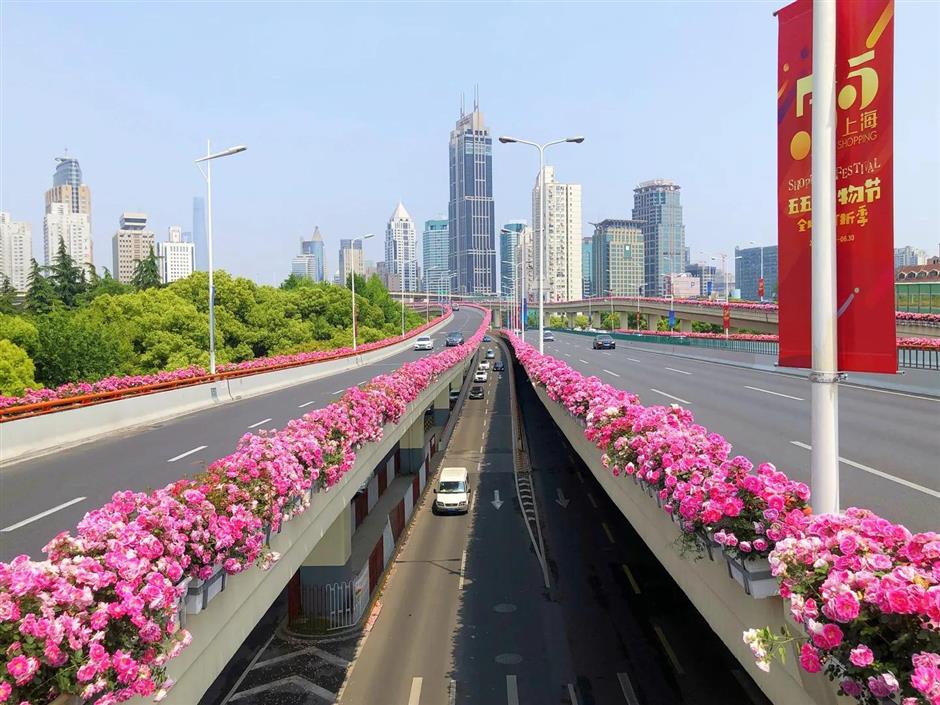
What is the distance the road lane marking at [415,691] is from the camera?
58.4 ft

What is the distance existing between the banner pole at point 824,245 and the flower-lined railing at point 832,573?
1.40 feet

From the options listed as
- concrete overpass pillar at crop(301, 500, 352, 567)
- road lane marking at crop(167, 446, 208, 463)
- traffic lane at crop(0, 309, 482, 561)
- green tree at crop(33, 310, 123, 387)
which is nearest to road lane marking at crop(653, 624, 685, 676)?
concrete overpass pillar at crop(301, 500, 352, 567)

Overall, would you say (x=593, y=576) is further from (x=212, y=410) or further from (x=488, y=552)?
(x=212, y=410)

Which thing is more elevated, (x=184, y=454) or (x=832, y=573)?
(x=832, y=573)

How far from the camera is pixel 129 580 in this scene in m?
5.58

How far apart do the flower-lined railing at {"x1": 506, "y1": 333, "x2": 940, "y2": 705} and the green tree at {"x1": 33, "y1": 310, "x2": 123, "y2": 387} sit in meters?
54.8

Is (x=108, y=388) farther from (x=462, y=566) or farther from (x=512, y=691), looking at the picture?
(x=512, y=691)

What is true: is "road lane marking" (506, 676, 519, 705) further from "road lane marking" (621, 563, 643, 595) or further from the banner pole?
the banner pole

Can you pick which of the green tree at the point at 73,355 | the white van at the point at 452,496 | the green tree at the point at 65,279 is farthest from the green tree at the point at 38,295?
the white van at the point at 452,496

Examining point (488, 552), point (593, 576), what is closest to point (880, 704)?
point (593, 576)

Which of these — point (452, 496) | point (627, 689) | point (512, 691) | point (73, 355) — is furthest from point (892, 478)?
point (73, 355)

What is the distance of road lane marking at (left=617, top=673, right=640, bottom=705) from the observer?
17688mm

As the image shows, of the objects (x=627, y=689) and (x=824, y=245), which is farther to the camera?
(x=627, y=689)

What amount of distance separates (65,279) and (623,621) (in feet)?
335
